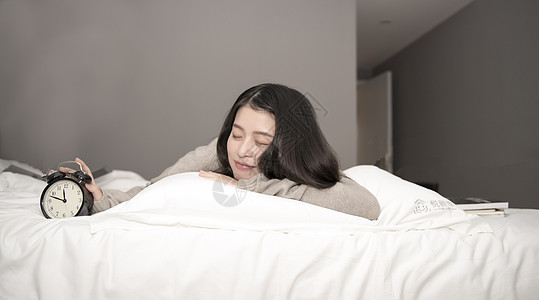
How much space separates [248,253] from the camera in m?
0.92

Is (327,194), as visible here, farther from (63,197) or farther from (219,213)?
(63,197)

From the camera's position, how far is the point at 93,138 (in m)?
2.50

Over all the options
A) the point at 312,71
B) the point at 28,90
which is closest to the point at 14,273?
the point at 28,90

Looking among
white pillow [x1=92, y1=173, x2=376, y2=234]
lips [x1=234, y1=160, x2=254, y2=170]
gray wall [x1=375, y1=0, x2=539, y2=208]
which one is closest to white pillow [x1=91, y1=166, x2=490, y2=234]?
white pillow [x1=92, y1=173, x2=376, y2=234]

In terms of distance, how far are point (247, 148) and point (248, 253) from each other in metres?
0.30

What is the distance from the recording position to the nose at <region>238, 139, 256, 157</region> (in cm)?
111

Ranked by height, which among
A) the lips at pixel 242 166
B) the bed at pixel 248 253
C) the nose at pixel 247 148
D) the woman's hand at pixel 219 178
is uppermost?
the nose at pixel 247 148

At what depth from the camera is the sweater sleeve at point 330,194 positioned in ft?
3.57

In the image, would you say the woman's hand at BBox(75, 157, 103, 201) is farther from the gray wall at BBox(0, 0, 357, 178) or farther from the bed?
the gray wall at BBox(0, 0, 357, 178)

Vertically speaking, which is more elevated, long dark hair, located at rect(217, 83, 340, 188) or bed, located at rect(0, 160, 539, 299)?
long dark hair, located at rect(217, 83, 340, 188)

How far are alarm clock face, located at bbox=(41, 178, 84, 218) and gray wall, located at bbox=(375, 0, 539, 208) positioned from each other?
2.22m

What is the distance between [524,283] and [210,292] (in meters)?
0.70

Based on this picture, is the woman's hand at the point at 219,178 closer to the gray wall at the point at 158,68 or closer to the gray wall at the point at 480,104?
the gray wall at the point at 158,68

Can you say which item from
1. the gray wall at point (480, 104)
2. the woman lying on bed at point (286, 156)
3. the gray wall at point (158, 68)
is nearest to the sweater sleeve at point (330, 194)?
the woman lying on bed at point (286, 156)
